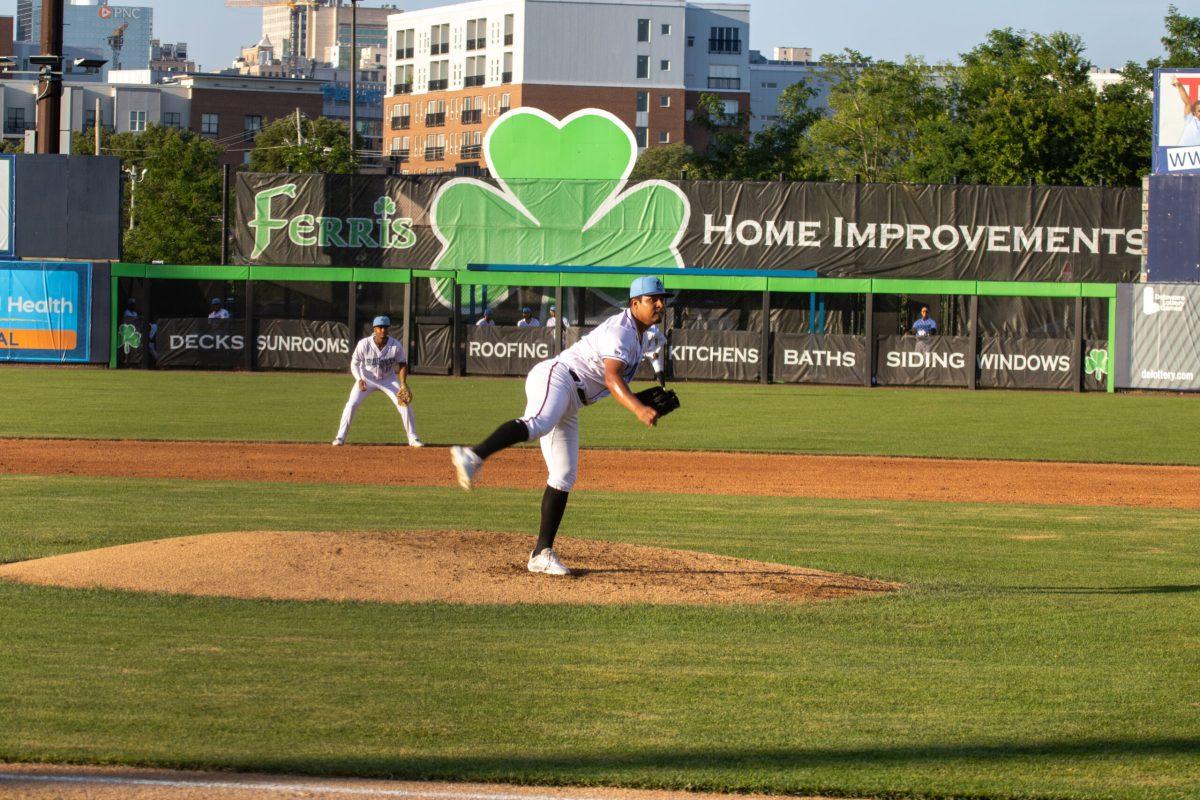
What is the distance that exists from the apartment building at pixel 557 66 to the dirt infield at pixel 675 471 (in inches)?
3629

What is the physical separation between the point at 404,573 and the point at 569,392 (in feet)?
4.89

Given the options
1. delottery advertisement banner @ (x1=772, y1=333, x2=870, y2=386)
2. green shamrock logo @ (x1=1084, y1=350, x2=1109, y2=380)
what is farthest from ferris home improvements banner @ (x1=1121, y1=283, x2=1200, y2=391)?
delottery advertisement banner @ (x1=772, y1=333, x2=870, y2=386)

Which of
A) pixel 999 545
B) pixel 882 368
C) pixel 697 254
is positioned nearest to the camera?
pixel 999 545

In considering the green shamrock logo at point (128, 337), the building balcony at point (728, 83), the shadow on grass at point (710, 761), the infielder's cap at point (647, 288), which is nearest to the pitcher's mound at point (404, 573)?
the infielder's cap at point (647, 288)

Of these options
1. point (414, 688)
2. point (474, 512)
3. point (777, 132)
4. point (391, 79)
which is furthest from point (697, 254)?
point (391, 79)

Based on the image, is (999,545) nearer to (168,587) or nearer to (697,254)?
(168,587)

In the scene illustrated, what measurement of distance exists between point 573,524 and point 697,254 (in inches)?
1089

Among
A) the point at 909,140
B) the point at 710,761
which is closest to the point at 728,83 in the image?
the point at 909,140

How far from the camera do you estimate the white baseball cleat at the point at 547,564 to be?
9047mm

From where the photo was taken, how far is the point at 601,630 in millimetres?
7797

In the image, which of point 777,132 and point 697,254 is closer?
point 697,254

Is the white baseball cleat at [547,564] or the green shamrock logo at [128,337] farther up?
the green shamrock logo at [128,337]

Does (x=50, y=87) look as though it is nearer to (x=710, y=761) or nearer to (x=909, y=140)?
(x=710, y=761)

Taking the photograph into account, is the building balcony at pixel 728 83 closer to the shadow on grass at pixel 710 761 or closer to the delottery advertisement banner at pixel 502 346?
the delottery advertisement banner at pixel 502 346
